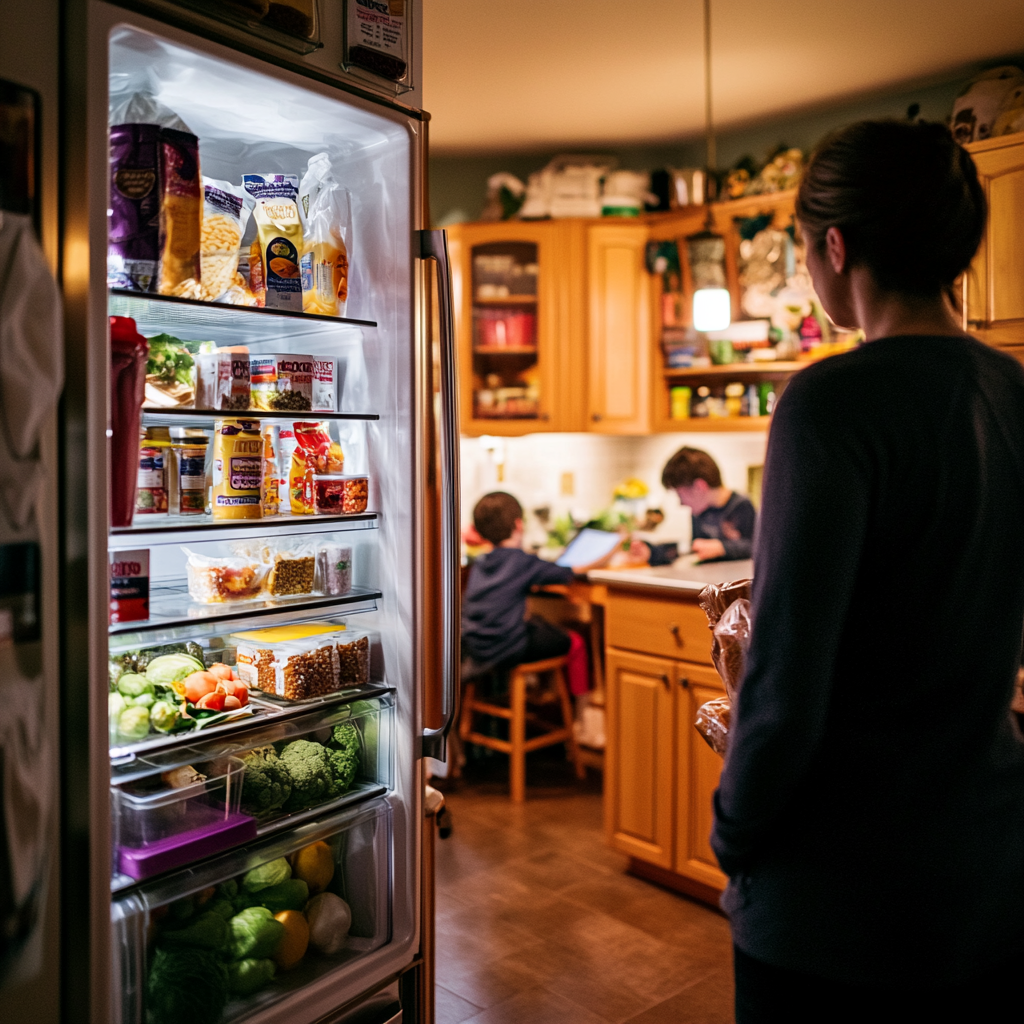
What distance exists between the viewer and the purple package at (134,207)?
4.37 ft

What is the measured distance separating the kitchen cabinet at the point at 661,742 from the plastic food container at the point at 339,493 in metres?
1.32

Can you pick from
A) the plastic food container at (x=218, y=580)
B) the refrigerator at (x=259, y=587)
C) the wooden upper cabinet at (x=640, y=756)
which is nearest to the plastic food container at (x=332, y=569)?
the refrigerator at (x=259, y=587)

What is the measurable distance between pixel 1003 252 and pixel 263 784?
3024mm

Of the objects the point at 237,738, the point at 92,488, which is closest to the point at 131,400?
the point at 92,488

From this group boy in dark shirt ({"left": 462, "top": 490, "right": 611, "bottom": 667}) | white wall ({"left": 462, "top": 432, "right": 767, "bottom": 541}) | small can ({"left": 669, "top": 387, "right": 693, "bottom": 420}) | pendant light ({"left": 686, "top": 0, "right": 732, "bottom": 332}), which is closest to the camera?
pendant light ({"left": 686, "top": 0, "right": 732, "bottom": 332})

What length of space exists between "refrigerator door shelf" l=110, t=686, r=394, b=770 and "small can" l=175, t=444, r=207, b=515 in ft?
1.10

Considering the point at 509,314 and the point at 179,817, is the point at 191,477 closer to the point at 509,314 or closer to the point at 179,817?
the point at 179,817

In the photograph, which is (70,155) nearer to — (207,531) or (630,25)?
(207,531)

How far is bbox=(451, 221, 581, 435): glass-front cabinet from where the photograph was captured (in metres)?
4.77

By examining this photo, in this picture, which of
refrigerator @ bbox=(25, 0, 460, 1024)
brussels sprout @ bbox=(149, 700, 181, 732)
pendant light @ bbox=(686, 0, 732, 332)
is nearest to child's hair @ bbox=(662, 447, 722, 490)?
pendant light @ bbox=(686, 0, 732, 332)

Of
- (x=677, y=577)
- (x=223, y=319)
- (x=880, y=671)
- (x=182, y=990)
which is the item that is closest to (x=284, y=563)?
(x=223, y=319)

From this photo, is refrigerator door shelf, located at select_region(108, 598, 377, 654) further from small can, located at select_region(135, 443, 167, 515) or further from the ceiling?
the ceiling

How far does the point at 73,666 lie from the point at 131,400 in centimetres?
37

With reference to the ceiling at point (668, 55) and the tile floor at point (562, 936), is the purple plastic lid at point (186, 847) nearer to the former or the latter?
the tile floor at point (562, 936)
